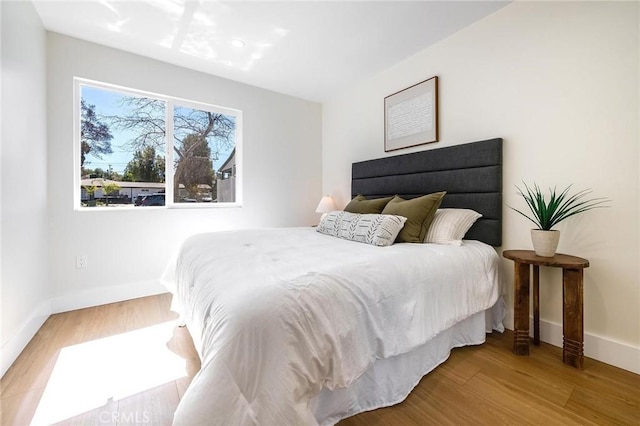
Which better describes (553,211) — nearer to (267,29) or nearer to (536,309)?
(536,309)

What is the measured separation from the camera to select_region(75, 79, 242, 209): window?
104 inches

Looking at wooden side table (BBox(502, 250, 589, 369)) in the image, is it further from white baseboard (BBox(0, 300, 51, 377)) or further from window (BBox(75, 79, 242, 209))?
white baseboard (BBox(0, 300, 51, 377))

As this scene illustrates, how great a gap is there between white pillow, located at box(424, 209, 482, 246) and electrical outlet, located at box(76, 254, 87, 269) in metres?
3.11

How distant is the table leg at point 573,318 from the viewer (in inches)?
60.6

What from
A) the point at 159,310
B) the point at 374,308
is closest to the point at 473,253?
the point at 374,308

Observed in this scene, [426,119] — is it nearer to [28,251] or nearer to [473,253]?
[473,253]

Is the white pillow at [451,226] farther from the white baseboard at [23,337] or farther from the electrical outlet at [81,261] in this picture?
the electrical outlet at [81,261]

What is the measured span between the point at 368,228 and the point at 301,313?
3.86 ft

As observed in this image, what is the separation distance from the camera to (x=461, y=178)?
2.28 metres

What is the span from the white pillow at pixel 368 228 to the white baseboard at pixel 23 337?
2200 mm

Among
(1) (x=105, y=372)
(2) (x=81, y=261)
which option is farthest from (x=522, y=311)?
(2) (x=81, y=261)

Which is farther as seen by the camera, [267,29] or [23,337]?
[267,29]

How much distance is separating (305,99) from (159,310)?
A: 3227 mm

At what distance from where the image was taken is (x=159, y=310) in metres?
2.42
